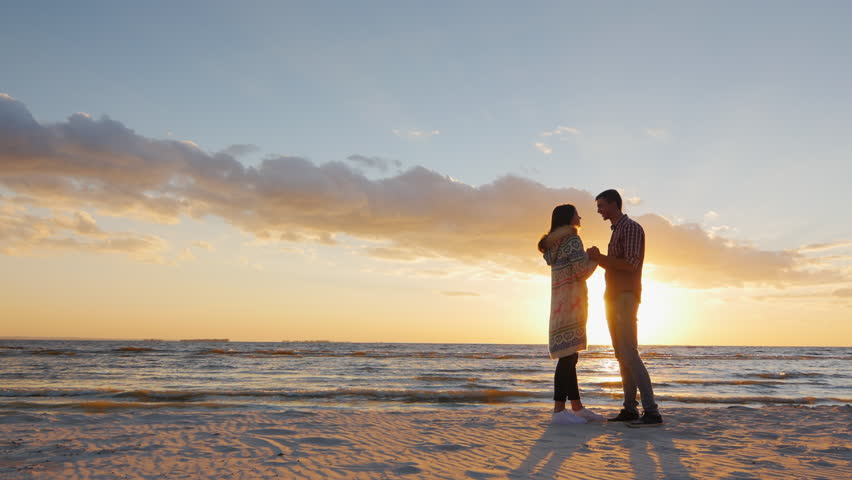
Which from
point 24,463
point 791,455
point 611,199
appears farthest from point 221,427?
point 791,455

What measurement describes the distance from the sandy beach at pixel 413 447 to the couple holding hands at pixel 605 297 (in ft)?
1.14

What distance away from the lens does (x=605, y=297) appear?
5.65 m

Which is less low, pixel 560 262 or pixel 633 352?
pixel 560 262

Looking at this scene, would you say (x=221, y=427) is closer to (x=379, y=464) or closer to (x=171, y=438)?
(x=171, y=438)

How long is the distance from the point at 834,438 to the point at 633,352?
193 cm

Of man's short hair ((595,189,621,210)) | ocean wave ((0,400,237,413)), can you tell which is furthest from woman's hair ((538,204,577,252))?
ocean wave ((0,400,237,413))

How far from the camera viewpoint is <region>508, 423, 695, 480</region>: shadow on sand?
11.8 ft

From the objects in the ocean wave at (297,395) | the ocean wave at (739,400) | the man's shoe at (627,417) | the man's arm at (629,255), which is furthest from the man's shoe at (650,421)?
the ocean wave at (739,400)

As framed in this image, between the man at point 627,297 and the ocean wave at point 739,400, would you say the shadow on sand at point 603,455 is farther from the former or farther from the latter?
the ocean wave at point 739,400

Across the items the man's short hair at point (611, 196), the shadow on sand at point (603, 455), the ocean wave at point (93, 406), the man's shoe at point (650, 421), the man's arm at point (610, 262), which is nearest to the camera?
the shadow on sand at point (603, 455)

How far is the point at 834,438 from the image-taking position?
504cm

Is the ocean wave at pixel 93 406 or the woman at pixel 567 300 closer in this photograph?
the woman at pixel 567 300

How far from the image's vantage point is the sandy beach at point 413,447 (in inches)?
144

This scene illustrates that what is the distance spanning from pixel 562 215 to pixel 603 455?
94.0 inches
